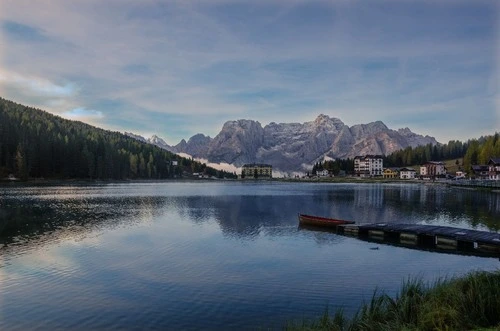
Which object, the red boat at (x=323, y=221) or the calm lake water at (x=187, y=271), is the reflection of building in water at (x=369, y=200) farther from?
the red boat at (x=323, y=221)

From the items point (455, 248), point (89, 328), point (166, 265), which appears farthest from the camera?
point (455, 248)

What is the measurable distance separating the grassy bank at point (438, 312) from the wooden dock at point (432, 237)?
96.6ft

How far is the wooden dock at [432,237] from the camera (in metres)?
49.3

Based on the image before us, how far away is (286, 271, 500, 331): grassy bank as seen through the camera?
18500mm

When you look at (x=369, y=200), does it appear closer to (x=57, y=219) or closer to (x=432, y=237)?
(x=432, y=237)

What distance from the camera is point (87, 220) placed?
235 ft

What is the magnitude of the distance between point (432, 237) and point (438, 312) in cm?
3987

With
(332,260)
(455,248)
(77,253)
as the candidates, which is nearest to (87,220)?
(77,253)

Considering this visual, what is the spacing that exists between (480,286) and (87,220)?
64.7m

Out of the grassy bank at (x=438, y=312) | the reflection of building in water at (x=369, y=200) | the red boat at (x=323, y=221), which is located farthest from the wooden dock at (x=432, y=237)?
the reflection of building in water at (x=369, y=200)

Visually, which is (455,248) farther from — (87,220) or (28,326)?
(87,220)

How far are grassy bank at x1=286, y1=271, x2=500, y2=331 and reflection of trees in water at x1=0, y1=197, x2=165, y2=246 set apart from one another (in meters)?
43.2

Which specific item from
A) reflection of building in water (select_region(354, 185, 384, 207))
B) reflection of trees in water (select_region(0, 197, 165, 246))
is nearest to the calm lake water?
reflection of trees in water (select_region(0, 197, 165, 246))

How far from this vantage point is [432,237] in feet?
181
